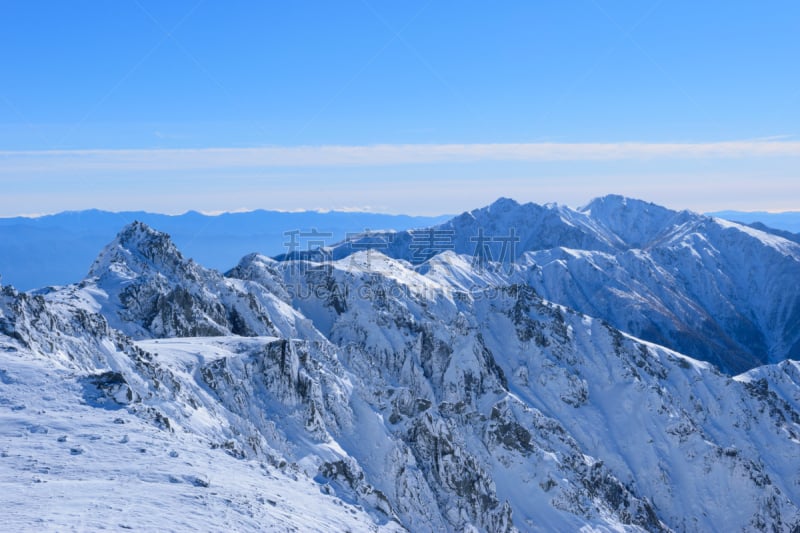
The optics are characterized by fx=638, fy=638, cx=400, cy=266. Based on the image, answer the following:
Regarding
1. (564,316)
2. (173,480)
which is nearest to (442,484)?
(173,480)

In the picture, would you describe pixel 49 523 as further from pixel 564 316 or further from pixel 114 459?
pixel 564 316

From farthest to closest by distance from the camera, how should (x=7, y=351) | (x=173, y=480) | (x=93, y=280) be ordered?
1. (x=93, y=280)
2. (x=7, y=351)
3. (x=173, y=480)

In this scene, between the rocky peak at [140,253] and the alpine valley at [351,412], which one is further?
the rocky peak at [140,253]

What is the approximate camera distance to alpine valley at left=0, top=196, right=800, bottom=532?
39188 millimetres

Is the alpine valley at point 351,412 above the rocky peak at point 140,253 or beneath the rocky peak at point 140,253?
beneath

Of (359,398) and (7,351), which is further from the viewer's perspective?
(359,398)

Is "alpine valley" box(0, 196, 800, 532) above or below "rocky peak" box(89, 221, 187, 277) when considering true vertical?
below

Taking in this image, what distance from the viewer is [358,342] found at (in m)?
136

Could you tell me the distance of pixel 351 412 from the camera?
296 feet

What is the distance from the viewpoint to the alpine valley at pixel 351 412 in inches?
1543

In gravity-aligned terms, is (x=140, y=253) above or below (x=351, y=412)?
above

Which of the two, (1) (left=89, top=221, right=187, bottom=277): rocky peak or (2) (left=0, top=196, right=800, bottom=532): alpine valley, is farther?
(1) (left=89, top=221, right=187, bottom=277): rocky peak

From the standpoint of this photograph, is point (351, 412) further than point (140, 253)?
No

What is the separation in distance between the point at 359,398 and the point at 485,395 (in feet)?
153
